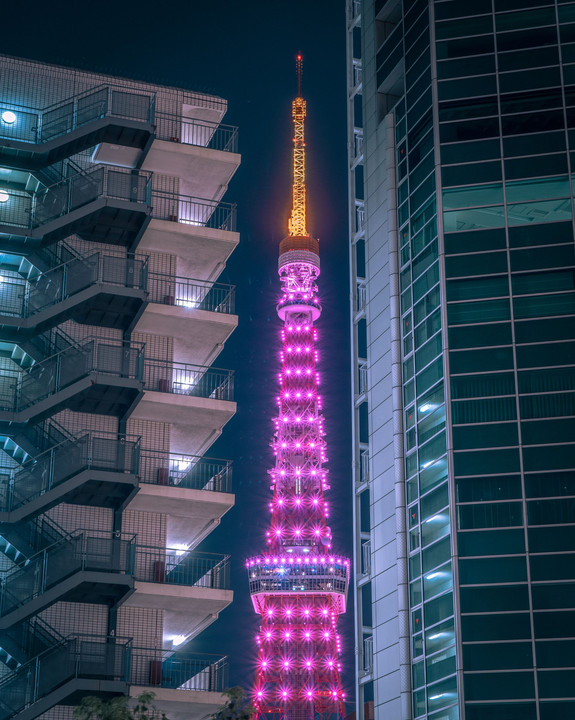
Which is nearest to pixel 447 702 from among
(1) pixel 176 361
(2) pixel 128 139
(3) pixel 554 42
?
(1) pixel 176 361

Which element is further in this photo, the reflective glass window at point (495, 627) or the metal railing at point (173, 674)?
the reflective glass window at point (495, 627)

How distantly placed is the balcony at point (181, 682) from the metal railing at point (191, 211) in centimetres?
1575

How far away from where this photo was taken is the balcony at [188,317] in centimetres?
4391

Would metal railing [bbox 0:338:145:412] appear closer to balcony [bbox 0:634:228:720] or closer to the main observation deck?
balcony [bbox 0:634:228:720]

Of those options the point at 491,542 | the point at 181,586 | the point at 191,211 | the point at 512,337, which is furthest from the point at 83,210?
the point at 491,542

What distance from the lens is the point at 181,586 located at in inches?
1604

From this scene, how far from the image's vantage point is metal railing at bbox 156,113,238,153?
153 feet

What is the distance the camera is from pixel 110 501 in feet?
137

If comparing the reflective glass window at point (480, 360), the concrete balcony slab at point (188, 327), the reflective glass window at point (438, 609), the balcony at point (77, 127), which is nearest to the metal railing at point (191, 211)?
the balcony at point (77, 127)

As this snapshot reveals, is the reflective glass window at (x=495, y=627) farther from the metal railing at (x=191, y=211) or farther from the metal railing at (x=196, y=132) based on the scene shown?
the metal railing at (x=196, y=132)

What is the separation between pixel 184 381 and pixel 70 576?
995 cm

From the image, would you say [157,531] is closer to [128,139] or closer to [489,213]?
[128,139]

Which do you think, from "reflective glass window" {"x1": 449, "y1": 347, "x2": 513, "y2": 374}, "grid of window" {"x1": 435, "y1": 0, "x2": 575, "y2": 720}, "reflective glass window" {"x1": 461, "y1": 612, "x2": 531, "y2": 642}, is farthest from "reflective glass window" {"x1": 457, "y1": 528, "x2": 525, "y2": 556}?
"reflective glass window" {"x1": 449, "y1": 347, "x2": 513, "y2": 374}

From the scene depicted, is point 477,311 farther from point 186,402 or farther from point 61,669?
point 61,669
